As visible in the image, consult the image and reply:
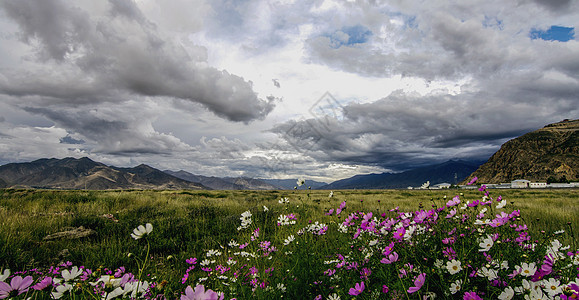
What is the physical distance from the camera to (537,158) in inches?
5674

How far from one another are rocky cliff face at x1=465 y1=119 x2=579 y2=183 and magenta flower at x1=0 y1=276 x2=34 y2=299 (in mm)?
171635

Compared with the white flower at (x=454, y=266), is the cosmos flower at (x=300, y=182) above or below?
above

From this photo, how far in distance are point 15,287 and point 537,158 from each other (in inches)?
7842

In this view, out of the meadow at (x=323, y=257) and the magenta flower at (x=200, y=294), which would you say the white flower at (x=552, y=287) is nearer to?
the meadow at (x=323, y=257)

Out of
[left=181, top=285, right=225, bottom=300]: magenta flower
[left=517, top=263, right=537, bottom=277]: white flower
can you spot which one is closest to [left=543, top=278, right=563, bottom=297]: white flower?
[left=517, top=263, right=537, bottom=277]: white flower

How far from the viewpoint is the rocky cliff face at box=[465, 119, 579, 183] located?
4968 inches

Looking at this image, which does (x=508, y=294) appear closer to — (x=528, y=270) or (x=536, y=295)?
(x=536, y=295)

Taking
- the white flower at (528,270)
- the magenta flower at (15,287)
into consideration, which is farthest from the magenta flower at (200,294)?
the white flower at (528,270)

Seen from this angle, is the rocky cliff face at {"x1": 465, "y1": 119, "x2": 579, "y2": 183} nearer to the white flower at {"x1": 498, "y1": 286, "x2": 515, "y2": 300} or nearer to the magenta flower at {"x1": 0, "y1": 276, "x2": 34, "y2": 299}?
the white flower at {"x1": 498, "y1": 286, "x2": 515, "y2": 300}

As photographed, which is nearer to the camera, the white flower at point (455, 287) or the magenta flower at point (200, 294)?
the magenta flower at point (200, 294)

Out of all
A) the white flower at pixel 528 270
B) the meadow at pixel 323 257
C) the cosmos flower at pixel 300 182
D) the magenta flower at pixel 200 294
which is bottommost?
the meadow at pixel 323 257

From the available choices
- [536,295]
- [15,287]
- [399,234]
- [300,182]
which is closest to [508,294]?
[536,295]

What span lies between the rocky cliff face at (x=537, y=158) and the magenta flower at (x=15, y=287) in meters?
172

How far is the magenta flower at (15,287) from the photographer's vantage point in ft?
4.21
